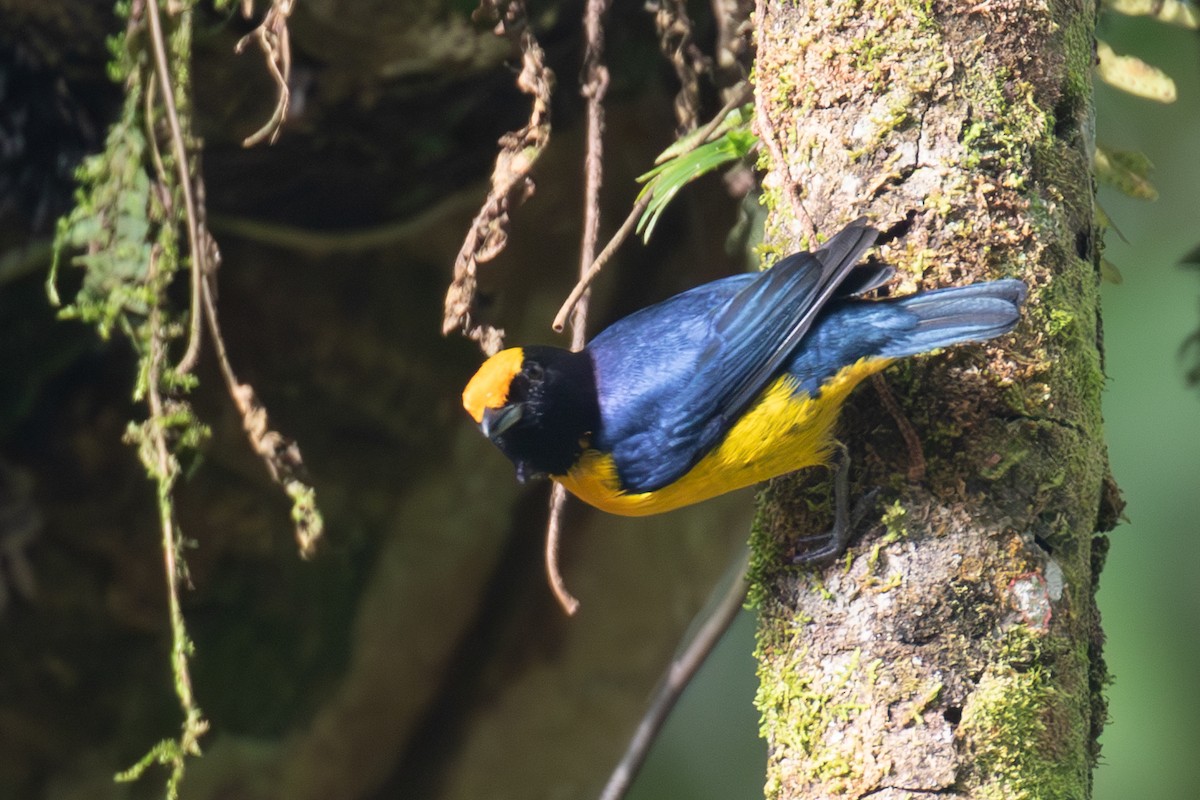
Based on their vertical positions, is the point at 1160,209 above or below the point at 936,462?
below

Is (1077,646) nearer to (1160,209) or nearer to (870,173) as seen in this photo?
(870,173)

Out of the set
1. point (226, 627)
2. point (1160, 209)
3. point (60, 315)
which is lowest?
point (1160, 209)

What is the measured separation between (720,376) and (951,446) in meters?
0.47

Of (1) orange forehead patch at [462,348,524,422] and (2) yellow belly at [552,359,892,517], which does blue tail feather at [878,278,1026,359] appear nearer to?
(2) yellow belly at [552,359,892,517]

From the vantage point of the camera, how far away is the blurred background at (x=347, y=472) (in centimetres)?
312

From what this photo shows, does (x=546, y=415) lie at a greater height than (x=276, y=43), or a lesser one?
lesser

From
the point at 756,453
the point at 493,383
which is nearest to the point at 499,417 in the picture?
the point at 493,383

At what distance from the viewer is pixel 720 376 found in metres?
2.29

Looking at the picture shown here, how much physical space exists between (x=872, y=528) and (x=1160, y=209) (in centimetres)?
516

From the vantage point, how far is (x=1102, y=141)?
289 centimetres

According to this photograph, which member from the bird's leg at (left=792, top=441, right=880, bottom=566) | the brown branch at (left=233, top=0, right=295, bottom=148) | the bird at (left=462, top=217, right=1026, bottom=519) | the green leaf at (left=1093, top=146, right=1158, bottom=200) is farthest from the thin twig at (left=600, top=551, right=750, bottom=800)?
the brown branch at (left=233, top=0, right=295, bottom=148)

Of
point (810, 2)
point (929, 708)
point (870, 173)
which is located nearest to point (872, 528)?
point (929, 708)

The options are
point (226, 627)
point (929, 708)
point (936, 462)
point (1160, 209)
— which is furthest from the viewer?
point (1160, 209)

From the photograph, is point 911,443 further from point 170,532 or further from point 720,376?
point 170,532
